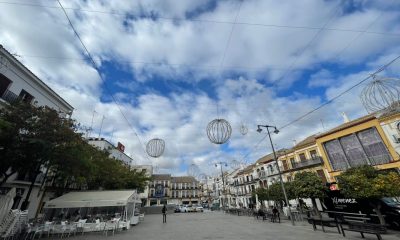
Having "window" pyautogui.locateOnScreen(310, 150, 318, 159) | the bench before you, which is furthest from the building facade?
the bench

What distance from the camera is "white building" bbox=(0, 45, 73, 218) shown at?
50.6 feet

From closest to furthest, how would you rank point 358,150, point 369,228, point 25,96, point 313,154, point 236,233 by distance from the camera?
1. point 369,228
2. point 236,233
3. point 25,96
4. point 358,150
5. point 313,154

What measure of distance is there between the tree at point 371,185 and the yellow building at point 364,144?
957 cm

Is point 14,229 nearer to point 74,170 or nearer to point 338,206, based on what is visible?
point 74,170

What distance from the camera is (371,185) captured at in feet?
35.7

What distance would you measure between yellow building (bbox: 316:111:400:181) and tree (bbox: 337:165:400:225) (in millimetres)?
9572

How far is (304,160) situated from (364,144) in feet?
33.0

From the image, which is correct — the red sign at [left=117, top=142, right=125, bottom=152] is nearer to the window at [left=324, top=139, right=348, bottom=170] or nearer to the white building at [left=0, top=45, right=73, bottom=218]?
the white building at [left=0, top=45, right=73, bottom=218]

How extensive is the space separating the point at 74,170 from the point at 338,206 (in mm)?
20533

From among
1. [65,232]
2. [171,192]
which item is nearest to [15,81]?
[65,232]

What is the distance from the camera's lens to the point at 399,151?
20.4 meters

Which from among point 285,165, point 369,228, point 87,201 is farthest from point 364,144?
point 87,201

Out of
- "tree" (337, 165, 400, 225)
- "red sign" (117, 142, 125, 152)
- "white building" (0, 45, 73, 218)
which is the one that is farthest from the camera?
"red sign" (117, 142, 125, 152)

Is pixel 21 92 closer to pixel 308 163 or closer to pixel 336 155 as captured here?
pixel 336 155
